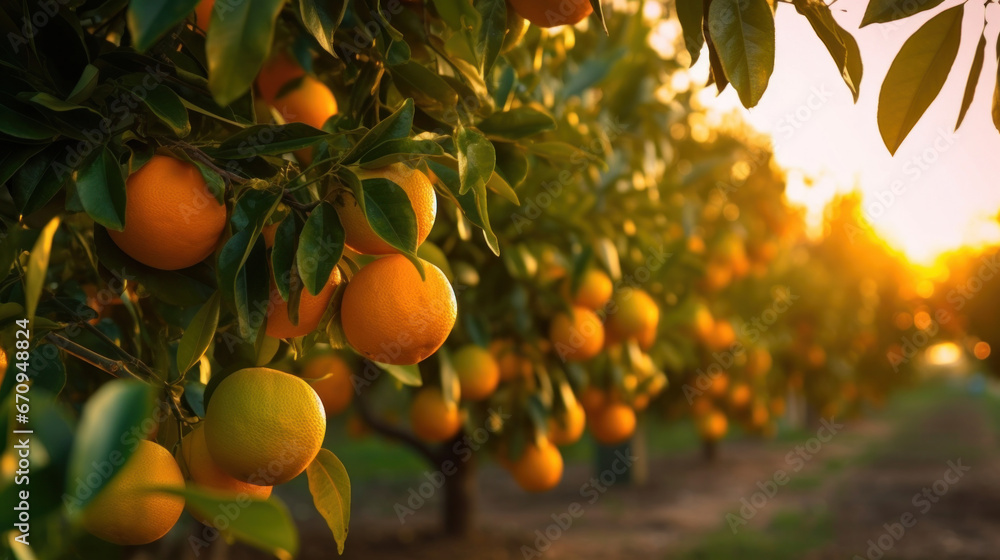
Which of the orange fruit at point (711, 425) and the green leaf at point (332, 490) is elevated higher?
the green leaf at point (332, 490)

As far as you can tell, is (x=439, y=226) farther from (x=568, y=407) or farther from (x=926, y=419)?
(x=926, y=419)

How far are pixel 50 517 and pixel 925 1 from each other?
3.26 ft

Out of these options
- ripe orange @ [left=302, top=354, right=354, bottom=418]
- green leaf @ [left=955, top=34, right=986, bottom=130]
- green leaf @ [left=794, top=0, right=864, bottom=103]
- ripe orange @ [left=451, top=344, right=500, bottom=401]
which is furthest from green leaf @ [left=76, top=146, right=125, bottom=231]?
ripe orange @ [left=451, top=344, right=500, bottom=401]

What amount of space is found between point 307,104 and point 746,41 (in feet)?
2.27

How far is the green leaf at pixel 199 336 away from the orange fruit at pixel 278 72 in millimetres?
579

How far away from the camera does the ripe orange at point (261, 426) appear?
792mm

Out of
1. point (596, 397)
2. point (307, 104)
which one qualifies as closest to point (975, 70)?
point (307, 104)

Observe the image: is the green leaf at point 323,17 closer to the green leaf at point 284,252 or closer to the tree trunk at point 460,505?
the green leaf at point 284,252

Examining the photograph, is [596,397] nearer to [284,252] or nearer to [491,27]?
[491,27]


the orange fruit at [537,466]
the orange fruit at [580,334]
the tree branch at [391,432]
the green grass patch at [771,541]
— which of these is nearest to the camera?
the orange fruit at [580,334]

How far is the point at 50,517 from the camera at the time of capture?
1.48 feet

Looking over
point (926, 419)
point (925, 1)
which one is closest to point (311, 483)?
point (925, 1)

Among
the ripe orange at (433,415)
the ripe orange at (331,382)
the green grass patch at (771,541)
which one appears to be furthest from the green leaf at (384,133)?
the green grass patch at (771,541)

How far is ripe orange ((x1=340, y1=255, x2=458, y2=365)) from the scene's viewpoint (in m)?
0.84
